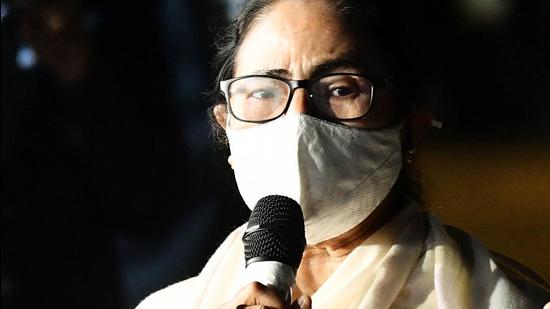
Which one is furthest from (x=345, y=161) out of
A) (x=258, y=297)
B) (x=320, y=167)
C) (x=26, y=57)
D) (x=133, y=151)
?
(x=26, y=57)

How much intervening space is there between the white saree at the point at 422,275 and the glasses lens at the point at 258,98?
27cm

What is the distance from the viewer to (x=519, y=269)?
145cm

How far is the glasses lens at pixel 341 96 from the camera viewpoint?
1.32 meters

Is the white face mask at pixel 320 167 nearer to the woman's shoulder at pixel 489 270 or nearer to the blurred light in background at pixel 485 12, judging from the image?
the woman's shoulder at pixel 489 270

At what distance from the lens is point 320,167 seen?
1.27 m

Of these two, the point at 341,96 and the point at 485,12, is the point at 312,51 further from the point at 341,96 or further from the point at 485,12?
the point at 485,12

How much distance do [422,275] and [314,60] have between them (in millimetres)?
380

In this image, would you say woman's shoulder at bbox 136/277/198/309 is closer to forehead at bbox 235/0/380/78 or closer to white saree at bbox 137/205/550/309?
white saree at bbox 137/205/550/309

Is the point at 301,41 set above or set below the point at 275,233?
above

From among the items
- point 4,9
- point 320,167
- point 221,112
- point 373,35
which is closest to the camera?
point 320,167

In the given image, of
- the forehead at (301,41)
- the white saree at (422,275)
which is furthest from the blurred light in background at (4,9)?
the white saree at (422,275)

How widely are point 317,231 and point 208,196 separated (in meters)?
0.58

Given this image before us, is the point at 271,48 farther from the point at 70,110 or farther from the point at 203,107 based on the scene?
the point at 70,110

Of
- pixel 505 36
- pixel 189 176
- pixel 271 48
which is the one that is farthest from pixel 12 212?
pixel 505 36
